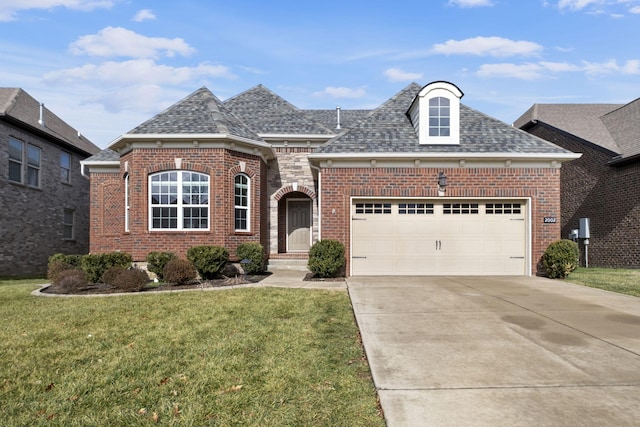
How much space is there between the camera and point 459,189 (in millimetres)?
12500

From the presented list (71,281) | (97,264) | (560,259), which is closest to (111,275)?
(71,281)

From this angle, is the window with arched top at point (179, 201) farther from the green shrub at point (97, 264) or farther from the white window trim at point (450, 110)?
the white window trim at point (450, 110)

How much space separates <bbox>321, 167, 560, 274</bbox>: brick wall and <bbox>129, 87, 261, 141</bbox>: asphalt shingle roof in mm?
4000

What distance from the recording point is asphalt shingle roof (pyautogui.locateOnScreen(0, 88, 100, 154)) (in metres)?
18.2

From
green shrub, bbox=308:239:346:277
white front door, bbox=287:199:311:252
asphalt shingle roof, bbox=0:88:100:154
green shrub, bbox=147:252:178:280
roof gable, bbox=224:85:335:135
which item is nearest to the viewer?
green shrub, bbox=308:239:346:277

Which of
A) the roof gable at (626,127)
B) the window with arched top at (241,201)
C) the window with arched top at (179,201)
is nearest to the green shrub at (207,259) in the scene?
the window with arched top at (179,201)

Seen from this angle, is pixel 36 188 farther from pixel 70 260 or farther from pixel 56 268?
pixel 56 268

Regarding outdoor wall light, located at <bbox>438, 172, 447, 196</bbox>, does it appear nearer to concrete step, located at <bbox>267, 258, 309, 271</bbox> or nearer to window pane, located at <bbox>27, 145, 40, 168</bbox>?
concrete step, located at <bbox>267, 258, 309, 271</bbox>

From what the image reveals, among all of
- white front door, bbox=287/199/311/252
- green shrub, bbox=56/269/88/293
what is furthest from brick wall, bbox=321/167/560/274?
green shrub, bbox=56/269/88/293

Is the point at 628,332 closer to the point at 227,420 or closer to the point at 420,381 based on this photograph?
the point at 420,381

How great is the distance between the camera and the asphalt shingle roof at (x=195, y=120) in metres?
13.2

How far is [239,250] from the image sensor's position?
41.9 feet

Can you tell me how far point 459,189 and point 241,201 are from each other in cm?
716

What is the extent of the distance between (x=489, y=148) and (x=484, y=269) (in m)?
3.77
